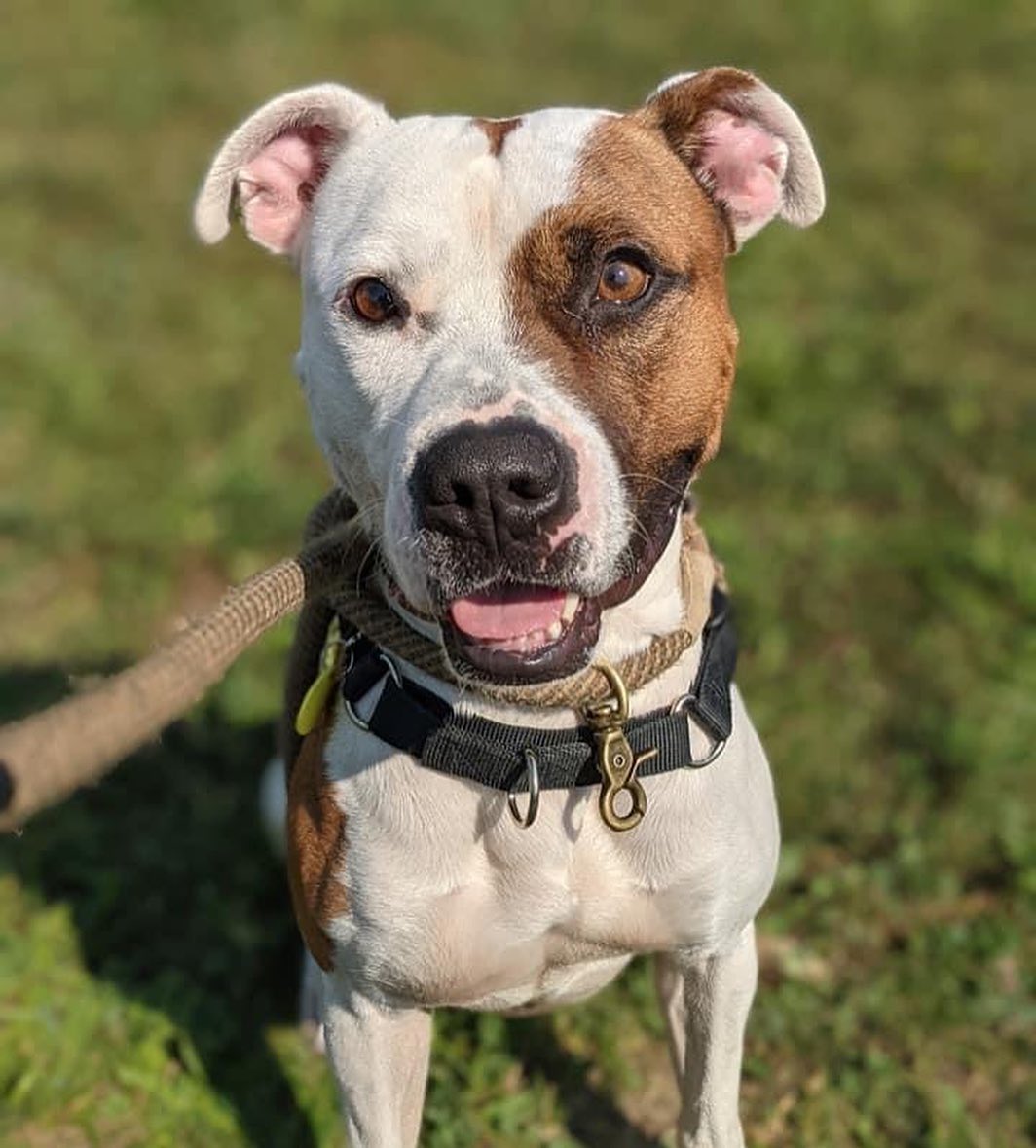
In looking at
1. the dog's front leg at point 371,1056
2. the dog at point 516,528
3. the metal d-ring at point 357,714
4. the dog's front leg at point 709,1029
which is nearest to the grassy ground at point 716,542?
the dog's front leg at point 709,1029

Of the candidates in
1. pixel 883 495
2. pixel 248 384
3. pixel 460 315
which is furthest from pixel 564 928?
pixel 248 384

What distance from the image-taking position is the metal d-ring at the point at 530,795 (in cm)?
265

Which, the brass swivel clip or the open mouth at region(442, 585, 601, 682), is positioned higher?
the open mouth at region(442, 585, 601, 682)

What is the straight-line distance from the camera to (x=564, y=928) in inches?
111

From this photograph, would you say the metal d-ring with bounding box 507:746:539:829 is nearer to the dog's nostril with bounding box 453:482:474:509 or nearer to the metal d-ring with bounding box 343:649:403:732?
the metal d-ring with bounding box 343:649:403:732

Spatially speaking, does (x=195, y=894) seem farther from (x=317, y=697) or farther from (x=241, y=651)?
(x=241, y=651)

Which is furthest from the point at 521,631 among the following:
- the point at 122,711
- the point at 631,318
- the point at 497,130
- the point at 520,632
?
the point at 497,130

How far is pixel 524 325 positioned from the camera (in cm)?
258

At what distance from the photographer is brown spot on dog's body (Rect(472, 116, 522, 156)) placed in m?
2.69

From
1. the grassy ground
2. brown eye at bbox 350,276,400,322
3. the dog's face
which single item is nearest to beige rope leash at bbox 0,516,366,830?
the dog's face

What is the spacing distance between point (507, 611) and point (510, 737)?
325mm

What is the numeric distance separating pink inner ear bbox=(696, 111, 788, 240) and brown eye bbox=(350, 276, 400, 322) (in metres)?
0.74

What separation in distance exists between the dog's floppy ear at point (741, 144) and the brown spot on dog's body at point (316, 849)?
1304mm

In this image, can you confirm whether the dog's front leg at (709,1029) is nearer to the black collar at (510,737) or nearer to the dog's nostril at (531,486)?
the black collar at (510,737)
